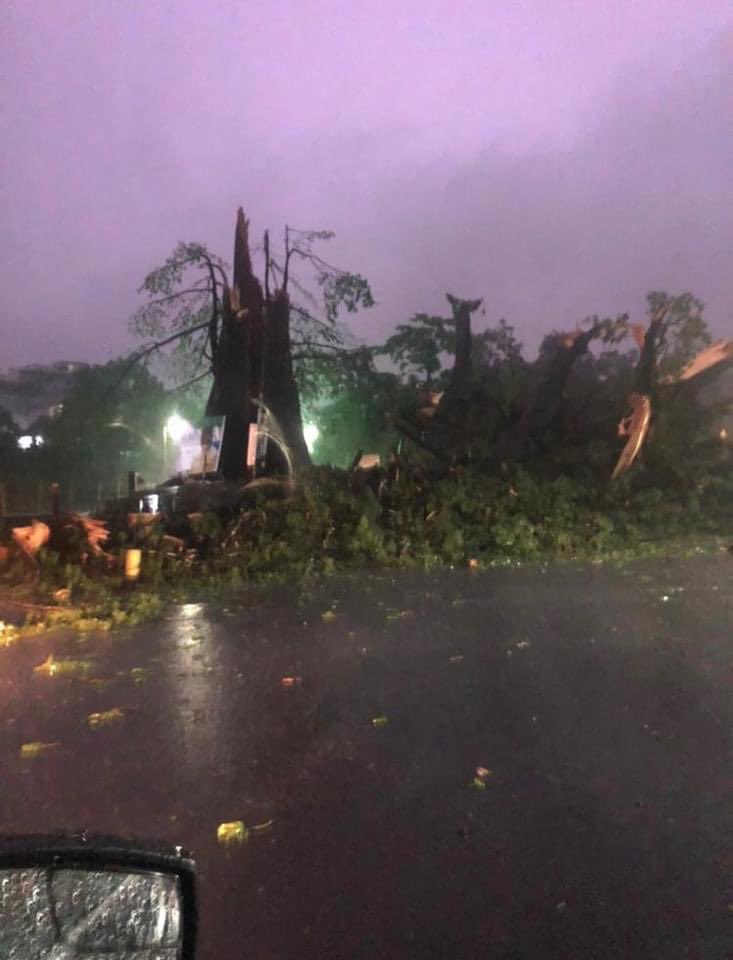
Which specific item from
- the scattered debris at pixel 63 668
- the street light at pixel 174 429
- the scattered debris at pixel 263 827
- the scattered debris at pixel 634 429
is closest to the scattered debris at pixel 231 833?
the scattered debris at pixel 263 827

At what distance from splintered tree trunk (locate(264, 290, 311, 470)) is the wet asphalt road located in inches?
575

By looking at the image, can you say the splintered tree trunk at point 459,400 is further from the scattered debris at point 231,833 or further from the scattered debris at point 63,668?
the scattered debris at point 231,833

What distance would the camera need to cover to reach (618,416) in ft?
61.3

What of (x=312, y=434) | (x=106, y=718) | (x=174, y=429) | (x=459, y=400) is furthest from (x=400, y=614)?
(x=174, y=429)

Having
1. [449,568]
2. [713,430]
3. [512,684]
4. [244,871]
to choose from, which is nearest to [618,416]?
[713,430]

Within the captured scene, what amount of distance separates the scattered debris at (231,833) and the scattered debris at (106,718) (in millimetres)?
1734

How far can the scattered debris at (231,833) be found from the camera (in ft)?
13.5

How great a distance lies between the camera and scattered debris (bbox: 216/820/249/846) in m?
4.11

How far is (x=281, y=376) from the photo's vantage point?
23.2 metres

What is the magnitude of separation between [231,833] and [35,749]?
1657 mm

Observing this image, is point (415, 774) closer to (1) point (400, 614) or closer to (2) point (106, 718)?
(2) point (106, 718)

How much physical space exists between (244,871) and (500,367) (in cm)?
2444

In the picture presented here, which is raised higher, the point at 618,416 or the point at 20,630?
the point at 618,416

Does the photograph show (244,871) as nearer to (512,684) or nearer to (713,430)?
(512,684)
